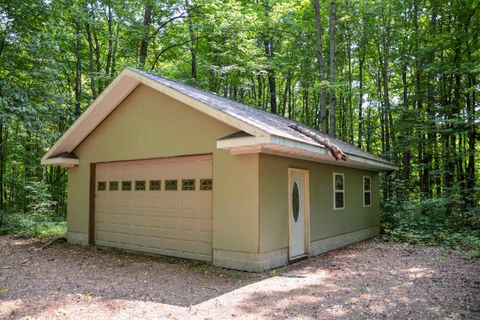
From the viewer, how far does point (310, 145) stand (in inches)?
277

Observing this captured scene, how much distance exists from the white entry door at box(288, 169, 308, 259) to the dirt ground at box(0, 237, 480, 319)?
38 cm

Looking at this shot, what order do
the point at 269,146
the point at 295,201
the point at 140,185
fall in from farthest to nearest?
the point at 140,185, the point at 295,201, the point at 269,146

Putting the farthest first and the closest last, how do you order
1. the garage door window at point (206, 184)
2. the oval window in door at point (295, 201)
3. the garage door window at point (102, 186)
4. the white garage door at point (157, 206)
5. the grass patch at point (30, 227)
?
the grass patch at point (30, 227) < the garage door window at point (102, 186) < the oval window in door at point (295, 201) < the white garage door at point (157, 206) < the garage door window at point (206, 184)

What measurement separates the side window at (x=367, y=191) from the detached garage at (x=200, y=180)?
0.71m

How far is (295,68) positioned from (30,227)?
1375 cm

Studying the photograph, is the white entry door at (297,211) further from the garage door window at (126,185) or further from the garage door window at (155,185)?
the garage door window at (126,185)

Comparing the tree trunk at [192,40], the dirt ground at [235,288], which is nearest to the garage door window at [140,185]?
the dirt ground at [235,288]

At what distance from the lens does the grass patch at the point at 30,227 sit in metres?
12.3

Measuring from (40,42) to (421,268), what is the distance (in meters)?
13.2

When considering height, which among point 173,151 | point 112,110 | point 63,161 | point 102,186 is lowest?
point 102,186

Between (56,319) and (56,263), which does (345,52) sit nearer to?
(56,263)

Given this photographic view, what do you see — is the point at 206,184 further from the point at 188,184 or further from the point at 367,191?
the point at 367,191

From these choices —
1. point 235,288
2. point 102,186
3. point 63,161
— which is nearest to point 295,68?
point 102,186

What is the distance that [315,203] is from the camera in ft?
29.1
